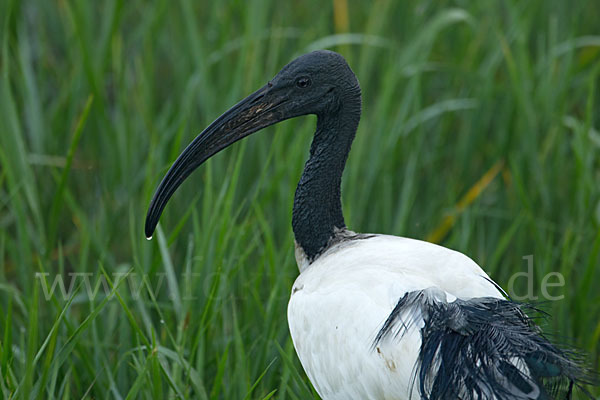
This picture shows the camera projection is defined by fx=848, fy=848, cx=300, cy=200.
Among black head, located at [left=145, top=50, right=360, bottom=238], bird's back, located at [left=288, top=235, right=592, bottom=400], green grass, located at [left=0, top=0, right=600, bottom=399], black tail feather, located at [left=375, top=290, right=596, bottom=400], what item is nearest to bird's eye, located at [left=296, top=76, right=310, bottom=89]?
Result: black head, located at [left=145, top=50, right=360, bottom=238]

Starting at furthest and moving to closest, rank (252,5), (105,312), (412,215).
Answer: (252,5) → (412,215) → (105,312)

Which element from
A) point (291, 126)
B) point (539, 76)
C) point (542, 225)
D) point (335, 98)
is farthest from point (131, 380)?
point (539, 76)

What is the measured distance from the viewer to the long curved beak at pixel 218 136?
8.46 feet

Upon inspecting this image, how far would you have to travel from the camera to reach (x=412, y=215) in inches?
154

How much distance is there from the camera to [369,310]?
7.26 feet

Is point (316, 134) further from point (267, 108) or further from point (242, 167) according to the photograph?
point (242, 167)

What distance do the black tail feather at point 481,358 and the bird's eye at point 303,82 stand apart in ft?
2.67

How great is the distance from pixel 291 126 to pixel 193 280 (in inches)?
46.7

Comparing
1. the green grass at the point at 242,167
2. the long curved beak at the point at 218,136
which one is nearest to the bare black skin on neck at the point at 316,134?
the long curved beak at the point at 218,136

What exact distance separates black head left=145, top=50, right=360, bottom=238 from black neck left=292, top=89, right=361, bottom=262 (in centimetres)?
11

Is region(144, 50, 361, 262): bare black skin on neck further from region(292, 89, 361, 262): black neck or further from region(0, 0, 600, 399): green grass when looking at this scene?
region(0, 0, 600, 399): green grass

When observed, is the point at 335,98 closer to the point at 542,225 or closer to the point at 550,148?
the point at 542,225

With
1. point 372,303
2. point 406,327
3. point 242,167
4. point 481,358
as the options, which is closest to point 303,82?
point 372,303

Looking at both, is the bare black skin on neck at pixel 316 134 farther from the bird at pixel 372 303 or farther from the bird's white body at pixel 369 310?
the bird's white body at pixel 369 310
